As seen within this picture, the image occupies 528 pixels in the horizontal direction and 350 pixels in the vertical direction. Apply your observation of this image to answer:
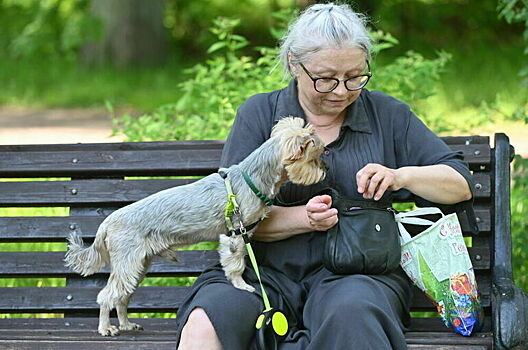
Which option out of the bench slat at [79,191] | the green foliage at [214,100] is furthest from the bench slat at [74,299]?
the green foliage at [214,100]

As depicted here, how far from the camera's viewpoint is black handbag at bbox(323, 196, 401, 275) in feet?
12.0

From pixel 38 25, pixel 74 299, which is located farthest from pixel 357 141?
pixel 38 25

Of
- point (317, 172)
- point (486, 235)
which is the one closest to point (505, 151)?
point (486, 235)

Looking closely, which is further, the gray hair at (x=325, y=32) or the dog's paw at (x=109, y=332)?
the dog's paw at (x=109, y=332)

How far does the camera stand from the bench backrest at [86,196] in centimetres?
443

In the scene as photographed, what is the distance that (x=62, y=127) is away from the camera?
11891 millimetres

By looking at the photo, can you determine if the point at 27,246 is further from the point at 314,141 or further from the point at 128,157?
the point at 314,141

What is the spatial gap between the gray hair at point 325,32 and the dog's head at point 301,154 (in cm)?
37

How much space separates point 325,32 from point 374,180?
24.8 inches

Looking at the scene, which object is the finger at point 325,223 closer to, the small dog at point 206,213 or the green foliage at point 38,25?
the small dog at point 206,213

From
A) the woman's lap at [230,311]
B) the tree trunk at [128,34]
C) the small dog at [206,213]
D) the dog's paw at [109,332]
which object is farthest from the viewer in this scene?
the tree trunk at [128,34]

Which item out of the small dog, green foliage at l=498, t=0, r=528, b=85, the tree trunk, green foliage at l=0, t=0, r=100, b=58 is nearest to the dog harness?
the small dog

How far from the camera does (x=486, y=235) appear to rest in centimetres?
433

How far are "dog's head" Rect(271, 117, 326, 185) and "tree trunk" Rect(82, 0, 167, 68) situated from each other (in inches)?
484
